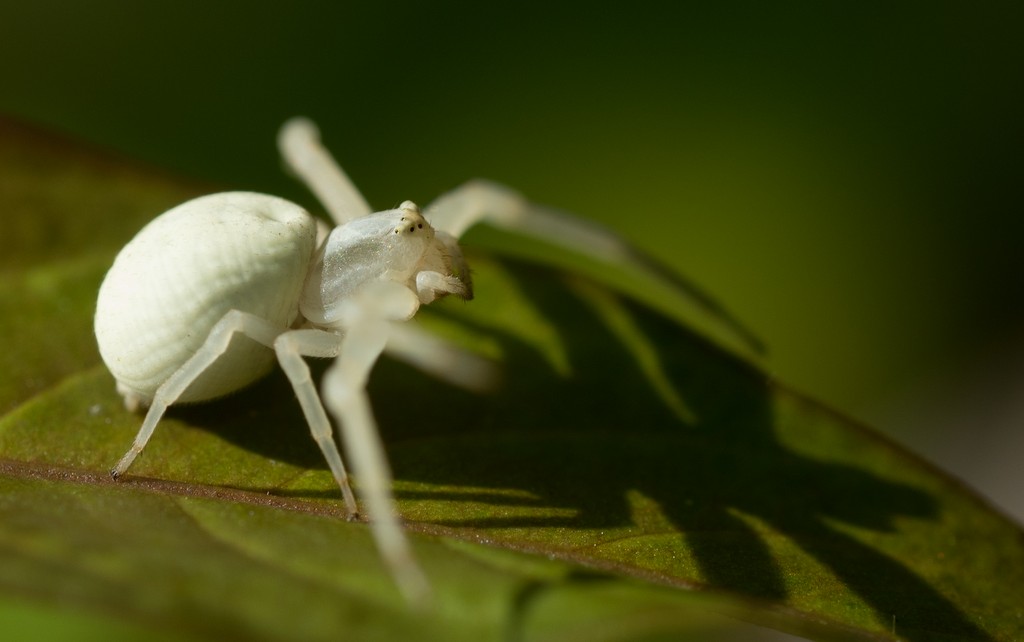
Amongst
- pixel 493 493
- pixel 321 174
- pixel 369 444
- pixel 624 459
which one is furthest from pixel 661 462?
pixel 321 174

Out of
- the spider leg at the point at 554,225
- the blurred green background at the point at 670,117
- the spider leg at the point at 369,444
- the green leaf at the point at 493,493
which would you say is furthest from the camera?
the blurred green background at the point at 670,117

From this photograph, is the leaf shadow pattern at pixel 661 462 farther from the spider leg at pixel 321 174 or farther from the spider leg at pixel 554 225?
the spider leg at pixel 321 174

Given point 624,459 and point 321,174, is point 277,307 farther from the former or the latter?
point 624,459

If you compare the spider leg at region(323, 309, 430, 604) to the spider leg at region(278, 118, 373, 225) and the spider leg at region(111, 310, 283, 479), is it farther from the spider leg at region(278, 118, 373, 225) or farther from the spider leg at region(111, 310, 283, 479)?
the spider leg at region(278, 118, 373, 225)

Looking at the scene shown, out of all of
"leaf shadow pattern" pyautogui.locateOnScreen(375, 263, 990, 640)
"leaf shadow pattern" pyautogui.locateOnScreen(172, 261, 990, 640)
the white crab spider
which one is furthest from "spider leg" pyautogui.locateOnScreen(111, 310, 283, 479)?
"leaf shadow pattern" pyautogui.locateOnScreen(375, 263, 990, 640)

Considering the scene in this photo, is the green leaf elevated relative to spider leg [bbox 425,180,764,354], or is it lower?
lower

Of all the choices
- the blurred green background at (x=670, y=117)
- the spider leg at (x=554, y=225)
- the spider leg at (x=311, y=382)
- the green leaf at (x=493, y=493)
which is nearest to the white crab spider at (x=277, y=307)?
the spider leg at (x=311, y=382)

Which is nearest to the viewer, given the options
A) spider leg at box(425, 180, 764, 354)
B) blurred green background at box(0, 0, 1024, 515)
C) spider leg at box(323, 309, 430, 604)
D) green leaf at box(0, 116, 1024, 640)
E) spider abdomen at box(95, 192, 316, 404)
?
green leaf at box(0, 116, 1024, 640)

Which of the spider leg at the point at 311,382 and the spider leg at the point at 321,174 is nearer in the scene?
the spider leg at the point at 311,382
